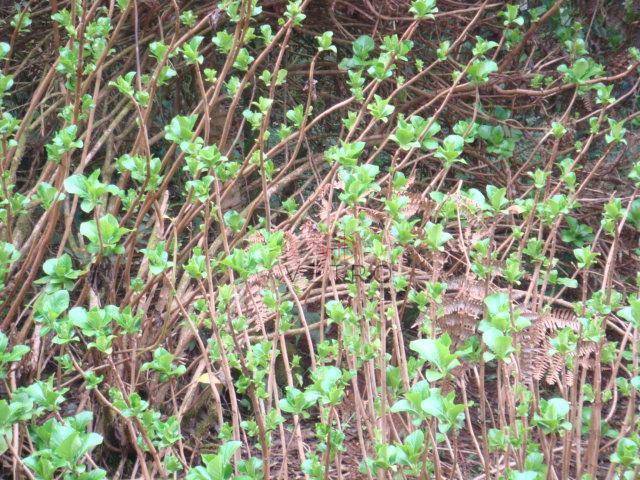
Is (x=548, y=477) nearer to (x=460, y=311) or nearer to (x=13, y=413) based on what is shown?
(x=460, y=311)

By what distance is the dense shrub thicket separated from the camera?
1.53 m

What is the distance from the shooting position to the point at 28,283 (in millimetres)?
1963

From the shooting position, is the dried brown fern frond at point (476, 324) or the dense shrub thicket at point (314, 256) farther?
the dried brown fern frond at point (476, 324)

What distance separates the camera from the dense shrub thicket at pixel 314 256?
153cm

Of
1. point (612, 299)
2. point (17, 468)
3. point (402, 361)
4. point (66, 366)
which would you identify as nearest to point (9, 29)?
point (66, 366)

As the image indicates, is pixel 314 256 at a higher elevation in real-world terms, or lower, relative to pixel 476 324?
higher

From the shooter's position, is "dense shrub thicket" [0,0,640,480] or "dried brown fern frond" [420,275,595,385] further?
"dried brown fern frond" [420,275,595,385]

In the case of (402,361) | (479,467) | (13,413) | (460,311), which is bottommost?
(479,467)

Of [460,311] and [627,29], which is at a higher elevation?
[627,29]

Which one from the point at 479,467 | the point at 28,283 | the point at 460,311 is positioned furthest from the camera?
the point at 479,467

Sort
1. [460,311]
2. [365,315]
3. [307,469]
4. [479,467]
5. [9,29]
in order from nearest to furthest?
[307,469]
[365,315]
[460,311]
[479,467]
[9,29]

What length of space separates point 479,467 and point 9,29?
2537 mm

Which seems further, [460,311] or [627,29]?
[627,29]

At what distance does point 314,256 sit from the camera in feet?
7.61
